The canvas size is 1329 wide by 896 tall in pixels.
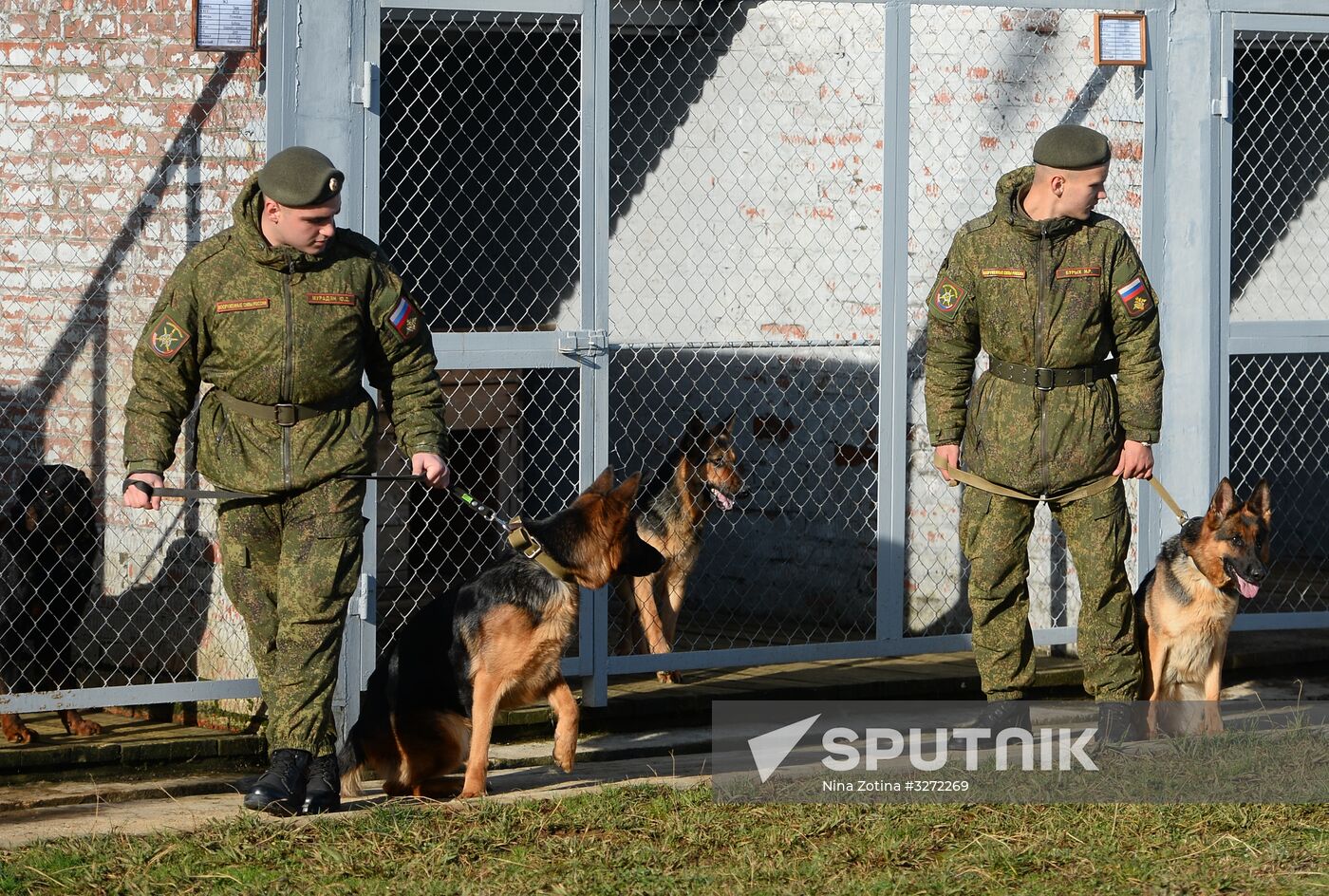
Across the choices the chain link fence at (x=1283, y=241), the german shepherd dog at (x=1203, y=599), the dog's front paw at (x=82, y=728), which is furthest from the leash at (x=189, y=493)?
the chain link fence at (x=1283, y=241)

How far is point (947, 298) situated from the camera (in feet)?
17.8

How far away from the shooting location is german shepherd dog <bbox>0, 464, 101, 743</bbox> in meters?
6.01

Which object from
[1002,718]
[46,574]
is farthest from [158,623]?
[1002,718]

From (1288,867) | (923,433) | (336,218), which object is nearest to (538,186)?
(923,433)

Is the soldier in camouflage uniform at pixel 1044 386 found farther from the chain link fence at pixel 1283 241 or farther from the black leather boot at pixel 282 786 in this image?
the chain link fence at pixel 1283 241

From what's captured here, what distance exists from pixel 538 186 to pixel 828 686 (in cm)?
374

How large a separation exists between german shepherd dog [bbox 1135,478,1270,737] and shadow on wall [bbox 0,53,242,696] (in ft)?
12.0

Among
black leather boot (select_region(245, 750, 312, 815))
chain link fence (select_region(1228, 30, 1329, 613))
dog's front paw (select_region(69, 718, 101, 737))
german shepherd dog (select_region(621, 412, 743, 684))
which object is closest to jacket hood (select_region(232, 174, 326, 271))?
black leather boot (select_region(245, 750, 312, 815))

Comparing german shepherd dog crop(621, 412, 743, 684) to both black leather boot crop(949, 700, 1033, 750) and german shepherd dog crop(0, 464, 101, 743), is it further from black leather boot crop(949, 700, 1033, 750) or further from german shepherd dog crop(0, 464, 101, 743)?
german shepherd dog crop(0, 464, 101, 743)

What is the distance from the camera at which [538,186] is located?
30.7 ft

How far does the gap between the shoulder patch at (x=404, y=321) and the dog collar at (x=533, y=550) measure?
70 cm

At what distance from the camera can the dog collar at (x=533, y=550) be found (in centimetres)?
512

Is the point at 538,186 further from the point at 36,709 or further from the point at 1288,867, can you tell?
the point at 1288,867

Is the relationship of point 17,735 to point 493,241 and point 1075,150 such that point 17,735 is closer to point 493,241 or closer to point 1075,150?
point 1075,150
